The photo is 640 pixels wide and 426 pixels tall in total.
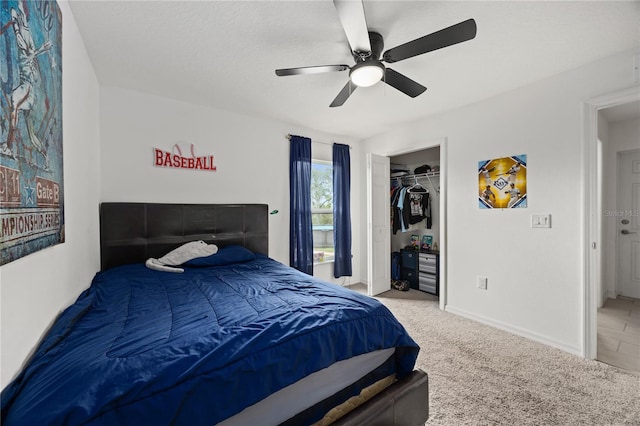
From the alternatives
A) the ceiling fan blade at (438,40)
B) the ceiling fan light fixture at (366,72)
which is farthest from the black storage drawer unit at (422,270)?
the ceiling fan blade at (438,40)

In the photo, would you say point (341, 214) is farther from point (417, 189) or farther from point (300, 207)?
point (417, 189)

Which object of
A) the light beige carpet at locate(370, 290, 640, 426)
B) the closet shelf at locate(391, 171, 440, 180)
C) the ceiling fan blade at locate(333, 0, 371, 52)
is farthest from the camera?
the closet shelf at locate(391, 171, 440, 180)

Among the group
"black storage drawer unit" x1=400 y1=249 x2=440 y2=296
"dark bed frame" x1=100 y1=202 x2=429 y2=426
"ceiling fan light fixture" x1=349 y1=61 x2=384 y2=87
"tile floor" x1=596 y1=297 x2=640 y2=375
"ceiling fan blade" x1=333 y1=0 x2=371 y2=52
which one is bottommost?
"tile floor" x1=596 y1=297 x2=640 y2=375

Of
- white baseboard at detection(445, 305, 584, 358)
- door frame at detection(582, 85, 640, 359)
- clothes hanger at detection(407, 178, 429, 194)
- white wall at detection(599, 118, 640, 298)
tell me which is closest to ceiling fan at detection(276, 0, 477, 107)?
door frame at detection(582, 85, 640, 359)

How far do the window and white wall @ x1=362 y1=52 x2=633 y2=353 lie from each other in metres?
1.69

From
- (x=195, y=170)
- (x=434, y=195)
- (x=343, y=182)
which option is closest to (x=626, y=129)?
(x=434, y=195)

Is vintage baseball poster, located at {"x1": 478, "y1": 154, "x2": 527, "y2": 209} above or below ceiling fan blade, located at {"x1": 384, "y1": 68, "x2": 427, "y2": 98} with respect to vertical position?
below

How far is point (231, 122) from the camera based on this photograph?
3.25 metres

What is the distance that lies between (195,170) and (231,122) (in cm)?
74

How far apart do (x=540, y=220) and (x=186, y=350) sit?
2.97m

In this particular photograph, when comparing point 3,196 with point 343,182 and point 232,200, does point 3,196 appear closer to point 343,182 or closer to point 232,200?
point 232,200

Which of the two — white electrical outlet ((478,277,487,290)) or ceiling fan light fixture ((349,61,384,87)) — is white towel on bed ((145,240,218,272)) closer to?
ceiling fan light fixture ((349,61,384,87))

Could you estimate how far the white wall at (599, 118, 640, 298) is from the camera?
3262mm

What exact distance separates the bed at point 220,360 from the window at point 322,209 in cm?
215
